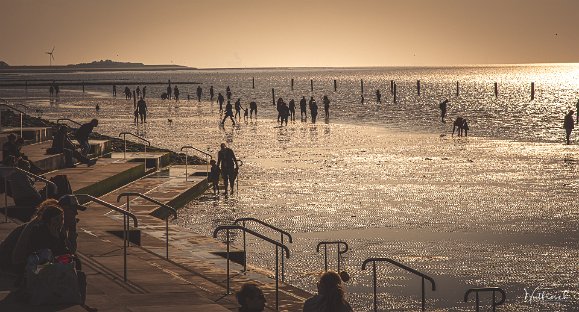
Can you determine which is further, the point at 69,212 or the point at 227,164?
the point at 227,164

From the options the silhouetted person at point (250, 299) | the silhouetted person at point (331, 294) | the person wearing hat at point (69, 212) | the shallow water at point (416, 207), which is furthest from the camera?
the shallow water at point (416, 207)

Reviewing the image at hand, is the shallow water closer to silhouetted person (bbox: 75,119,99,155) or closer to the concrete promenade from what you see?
the concrete promenade

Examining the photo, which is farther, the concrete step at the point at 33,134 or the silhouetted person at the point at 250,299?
the concrete step at the point at 33,134

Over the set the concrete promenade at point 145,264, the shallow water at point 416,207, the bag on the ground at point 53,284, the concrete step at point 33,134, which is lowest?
the shallow water at point 416,207

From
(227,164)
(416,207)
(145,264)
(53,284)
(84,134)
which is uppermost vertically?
(84,134)

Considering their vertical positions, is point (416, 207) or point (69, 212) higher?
point (69, 212)

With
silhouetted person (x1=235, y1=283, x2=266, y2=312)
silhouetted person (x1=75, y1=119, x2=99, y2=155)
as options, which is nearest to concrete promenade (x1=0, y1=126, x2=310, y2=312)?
silhouetted person (x1=75, y1=119, x2=99, y2=155)

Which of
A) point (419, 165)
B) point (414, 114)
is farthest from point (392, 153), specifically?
point (414, 114)

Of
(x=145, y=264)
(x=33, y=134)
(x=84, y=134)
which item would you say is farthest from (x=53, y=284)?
(x=33, y=134)

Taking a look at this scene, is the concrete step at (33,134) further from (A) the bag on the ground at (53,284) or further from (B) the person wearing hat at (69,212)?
(A) the bag on the ground at (53,284)

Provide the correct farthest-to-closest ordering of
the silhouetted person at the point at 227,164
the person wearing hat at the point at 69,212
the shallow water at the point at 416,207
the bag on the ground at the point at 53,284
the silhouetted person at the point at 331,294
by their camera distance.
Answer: the silhouetted person at the point at 227,164 < the shallow water at the point at 416,207 < the person wearing hat at the point at 69,212 < the bag on the ground at the point at 53,284 < the silhouetted person at the point at 331,294

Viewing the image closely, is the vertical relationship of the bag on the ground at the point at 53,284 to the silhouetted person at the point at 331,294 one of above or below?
below

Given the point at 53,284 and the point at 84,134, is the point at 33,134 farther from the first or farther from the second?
the point at 53,284

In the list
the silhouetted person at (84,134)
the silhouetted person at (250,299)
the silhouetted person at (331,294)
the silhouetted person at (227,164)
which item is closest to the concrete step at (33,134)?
the silhouetted person at (84,134)
